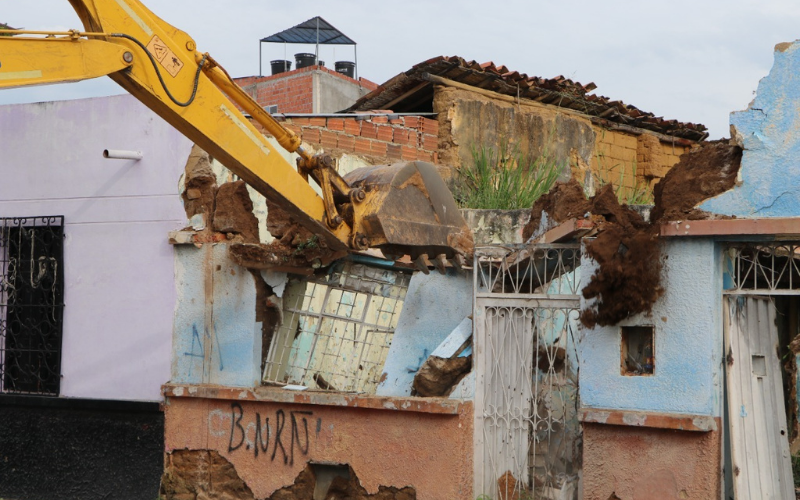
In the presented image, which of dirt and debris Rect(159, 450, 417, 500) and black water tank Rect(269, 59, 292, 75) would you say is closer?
dirt and debris Rect(159, 450, 417, 500)

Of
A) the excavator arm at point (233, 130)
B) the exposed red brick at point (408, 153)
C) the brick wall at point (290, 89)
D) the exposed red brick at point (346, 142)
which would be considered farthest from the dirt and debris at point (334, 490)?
the brick wall at point (290, 89)

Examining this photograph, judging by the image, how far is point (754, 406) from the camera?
21.8 ft

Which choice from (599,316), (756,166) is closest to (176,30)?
(599,316)

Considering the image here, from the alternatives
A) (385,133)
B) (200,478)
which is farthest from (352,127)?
(200,478)

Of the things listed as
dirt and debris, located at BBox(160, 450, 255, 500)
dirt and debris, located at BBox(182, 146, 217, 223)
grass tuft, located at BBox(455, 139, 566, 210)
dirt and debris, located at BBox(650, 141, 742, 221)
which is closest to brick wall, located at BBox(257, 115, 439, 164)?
grass tuft, located at BBox(455, 139, 566, 210)

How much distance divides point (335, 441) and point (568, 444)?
1.95 m

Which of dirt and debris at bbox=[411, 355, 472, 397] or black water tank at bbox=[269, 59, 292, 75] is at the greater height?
black water tank at bbox=[269, 59, 292, 75]

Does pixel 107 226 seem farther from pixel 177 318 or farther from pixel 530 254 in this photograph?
pixel 530 254

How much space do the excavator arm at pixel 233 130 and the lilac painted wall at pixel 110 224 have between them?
2197 millimetres

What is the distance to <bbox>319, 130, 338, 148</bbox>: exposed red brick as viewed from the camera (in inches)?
394

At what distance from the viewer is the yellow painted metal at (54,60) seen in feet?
17.8

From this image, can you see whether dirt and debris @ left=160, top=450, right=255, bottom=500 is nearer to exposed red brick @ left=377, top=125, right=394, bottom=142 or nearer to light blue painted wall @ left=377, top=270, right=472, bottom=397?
light blue painted wall @ left=377, top=270, right=472, bottom=397

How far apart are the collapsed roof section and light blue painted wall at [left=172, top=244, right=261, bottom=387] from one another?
446 centimetres

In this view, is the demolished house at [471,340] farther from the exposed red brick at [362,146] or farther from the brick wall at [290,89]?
the brick wall at [290,89]
